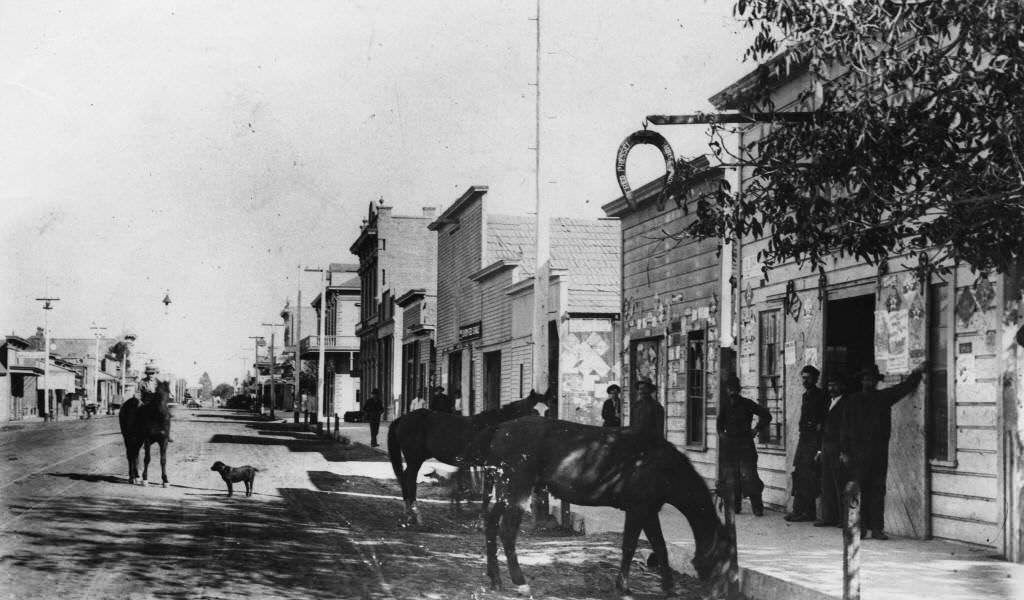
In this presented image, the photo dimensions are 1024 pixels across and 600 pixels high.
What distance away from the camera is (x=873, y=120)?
7875mm

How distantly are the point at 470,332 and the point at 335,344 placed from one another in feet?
140

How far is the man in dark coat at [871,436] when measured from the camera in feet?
36.5

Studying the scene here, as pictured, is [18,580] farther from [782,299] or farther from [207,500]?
[782,299]

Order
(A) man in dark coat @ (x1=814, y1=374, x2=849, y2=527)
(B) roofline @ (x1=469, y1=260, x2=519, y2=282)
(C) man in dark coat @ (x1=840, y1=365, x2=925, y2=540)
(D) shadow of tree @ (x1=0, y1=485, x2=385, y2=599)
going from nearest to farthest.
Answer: (D) shadow of tree @ (x1=0, y1=485, x2=385, y2=599), (C) man in dark coat @ (x1=840, y1=365, x2=925, y2=540), (A) man in dark coat @ (x1=814, y1=374, x2=849, y2=527), (B) roofline @ (x1=469, y1=260, x2=519, y2=282)

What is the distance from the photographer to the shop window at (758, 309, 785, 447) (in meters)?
14.9

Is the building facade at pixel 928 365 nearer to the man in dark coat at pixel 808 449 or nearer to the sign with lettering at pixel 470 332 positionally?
the man in dark coat at pixel 808 449

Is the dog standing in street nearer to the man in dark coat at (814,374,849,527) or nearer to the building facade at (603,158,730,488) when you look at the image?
the building facade at (603,158,730,488)

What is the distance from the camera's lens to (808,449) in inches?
523

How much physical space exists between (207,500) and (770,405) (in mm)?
7705

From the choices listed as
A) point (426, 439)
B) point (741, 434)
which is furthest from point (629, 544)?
A: point (741, 434)

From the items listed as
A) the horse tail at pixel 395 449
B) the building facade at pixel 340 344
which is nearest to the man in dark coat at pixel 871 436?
the horse tail at pixel 395 449

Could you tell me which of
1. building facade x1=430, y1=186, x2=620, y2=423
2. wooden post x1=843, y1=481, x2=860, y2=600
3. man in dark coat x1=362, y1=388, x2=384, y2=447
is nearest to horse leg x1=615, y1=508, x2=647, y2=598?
wooden post x1=843, y1=481, x2=860, y2=600

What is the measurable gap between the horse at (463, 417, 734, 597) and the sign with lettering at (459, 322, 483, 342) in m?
26.3

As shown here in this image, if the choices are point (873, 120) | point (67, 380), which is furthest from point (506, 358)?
point (67, 380)
